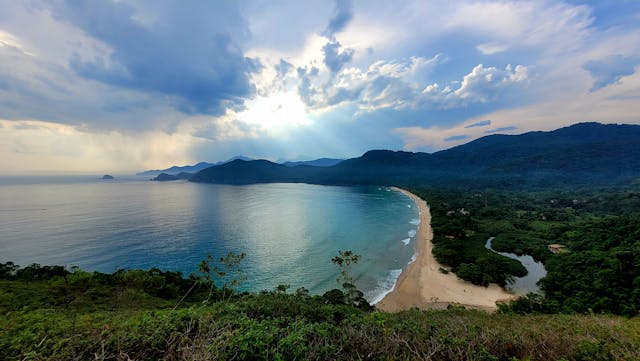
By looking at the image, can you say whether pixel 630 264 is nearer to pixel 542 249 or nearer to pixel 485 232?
pixel 542 249

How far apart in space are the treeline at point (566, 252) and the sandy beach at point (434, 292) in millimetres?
1636

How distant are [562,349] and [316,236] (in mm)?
40479

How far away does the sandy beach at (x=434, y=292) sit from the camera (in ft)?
76.0

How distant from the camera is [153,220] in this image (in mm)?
56906

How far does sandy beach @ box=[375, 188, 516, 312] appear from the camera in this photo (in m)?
23.2

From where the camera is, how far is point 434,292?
25578mm

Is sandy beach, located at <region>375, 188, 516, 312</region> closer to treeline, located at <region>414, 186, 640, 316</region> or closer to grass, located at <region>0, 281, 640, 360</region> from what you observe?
treeline, located at <region>414, 186, 640, 316</region>

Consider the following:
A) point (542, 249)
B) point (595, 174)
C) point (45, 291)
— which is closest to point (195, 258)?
point (45, 291)

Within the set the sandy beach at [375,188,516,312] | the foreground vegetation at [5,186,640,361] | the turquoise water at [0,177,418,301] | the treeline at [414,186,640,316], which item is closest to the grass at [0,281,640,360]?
the foreground vegetation at [5,186,640,361]

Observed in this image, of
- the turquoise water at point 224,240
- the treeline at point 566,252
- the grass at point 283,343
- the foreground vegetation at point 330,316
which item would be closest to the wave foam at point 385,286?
the turquoise water at point 224,240

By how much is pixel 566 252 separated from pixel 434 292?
23367 mm

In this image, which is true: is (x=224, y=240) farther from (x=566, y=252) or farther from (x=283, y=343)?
(x=566, y=252)

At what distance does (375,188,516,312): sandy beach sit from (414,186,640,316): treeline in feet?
5.37

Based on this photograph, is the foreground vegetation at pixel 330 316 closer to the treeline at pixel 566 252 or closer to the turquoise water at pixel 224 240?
the treeline at pixel 566 252
